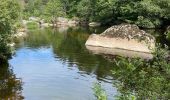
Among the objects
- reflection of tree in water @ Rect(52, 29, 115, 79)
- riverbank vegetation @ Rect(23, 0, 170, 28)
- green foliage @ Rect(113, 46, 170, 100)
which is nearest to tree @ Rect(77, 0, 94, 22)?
riverbank vegetation @ Rect(23, 0, 170, 28)

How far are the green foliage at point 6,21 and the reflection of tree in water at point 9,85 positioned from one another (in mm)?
2375

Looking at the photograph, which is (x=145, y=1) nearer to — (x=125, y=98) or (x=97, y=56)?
(x=97, y=56)

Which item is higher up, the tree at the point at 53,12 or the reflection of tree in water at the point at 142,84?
the reflection of tree in water at the point at 142,84

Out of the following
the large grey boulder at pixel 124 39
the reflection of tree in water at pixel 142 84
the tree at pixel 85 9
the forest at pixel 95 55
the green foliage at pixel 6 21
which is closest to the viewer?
the reflection of tree in water at pixel 142 84

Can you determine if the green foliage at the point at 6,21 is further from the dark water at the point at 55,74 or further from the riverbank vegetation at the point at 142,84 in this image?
the riverbank vegetation at the point at 142,84

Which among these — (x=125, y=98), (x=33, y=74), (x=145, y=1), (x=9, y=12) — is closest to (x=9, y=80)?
(x=33, y=74)

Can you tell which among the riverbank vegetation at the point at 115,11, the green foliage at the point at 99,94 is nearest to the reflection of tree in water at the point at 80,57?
the riverbank vegetation at the point at 115,11

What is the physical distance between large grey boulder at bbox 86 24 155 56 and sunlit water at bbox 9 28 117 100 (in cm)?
270

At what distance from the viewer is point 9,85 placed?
31.2m

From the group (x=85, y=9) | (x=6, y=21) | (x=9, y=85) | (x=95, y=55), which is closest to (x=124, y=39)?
(x=95, y=55)

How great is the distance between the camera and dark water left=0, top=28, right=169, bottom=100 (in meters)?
29.0

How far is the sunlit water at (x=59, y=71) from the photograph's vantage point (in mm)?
29217

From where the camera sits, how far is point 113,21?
275 ft

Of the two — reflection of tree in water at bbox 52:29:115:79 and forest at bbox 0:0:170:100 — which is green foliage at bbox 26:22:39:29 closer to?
forest at bbox 0:0:170:100
